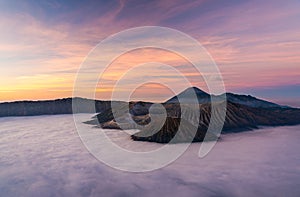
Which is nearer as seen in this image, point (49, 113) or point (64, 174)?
point (64, 174)

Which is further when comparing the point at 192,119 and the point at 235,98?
the point at 235,98

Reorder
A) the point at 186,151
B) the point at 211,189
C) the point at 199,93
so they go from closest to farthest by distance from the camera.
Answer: the point at 211,189 < the point at 186,151 < the point at 199,93

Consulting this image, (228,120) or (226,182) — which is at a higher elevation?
(228,120)

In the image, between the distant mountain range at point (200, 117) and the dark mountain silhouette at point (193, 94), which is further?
the dark mountain silhouette at point (193, 94)

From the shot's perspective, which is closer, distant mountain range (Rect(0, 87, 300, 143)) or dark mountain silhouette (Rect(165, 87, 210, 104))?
distant mountain range (Rect(0, 87, 300, 143))

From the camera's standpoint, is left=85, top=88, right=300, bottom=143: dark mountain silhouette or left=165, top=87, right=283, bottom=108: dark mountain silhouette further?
left=165, top=87, right=283, bottom=108: dark mountain silhouette

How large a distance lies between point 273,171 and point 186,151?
100 inches

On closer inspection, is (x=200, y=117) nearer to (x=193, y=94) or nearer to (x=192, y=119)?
(x=192, y=119)

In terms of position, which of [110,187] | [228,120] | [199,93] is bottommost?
[110,187]

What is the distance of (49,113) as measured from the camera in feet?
85.5

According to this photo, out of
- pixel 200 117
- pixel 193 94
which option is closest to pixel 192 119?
pixel 200 117

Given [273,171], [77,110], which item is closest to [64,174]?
[273,171]

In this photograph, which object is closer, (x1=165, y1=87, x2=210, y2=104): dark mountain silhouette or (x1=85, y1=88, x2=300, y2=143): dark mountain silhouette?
(x1=85, y1=88, x2=300, y2=143): dark mountain silhouette

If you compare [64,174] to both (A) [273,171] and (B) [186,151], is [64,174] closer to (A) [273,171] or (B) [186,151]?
(B) [186,151]
